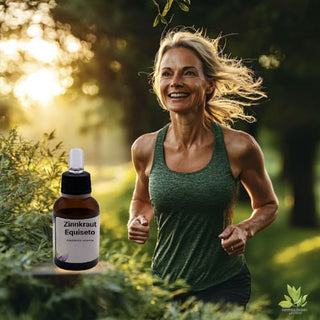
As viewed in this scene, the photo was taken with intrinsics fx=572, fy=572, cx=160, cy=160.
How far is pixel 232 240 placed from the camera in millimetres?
2393

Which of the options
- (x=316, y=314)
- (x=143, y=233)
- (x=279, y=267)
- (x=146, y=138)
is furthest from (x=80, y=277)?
(x=279, y=267)

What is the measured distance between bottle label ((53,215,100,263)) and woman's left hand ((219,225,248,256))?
0.66 meters

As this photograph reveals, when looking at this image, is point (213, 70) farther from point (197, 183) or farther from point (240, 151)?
point (197, 183)

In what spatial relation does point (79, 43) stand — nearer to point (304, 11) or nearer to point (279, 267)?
point (304, 11)

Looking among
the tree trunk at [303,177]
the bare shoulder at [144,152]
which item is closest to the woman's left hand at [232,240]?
the bare shoulder at [144,152]

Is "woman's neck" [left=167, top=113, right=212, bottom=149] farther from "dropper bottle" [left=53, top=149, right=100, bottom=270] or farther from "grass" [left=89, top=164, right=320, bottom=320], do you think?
"grass" [left=89, top=164, right=320, bottom=320]

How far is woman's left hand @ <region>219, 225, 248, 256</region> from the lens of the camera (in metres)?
2.39

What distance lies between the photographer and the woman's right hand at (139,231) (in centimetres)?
254

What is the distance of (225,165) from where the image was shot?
2584mm

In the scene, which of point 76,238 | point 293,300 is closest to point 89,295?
point 76,238

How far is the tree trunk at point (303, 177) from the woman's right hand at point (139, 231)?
7471mm

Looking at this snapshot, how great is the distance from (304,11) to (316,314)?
3125 mm

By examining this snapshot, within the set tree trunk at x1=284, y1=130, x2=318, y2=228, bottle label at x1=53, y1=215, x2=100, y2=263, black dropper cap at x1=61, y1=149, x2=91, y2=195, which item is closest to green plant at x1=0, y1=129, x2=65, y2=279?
bottle label at x1=53, y1=215, x2=100, y2=263

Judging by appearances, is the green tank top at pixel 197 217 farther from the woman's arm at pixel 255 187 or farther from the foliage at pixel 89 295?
the foliage at pixel 89 295
